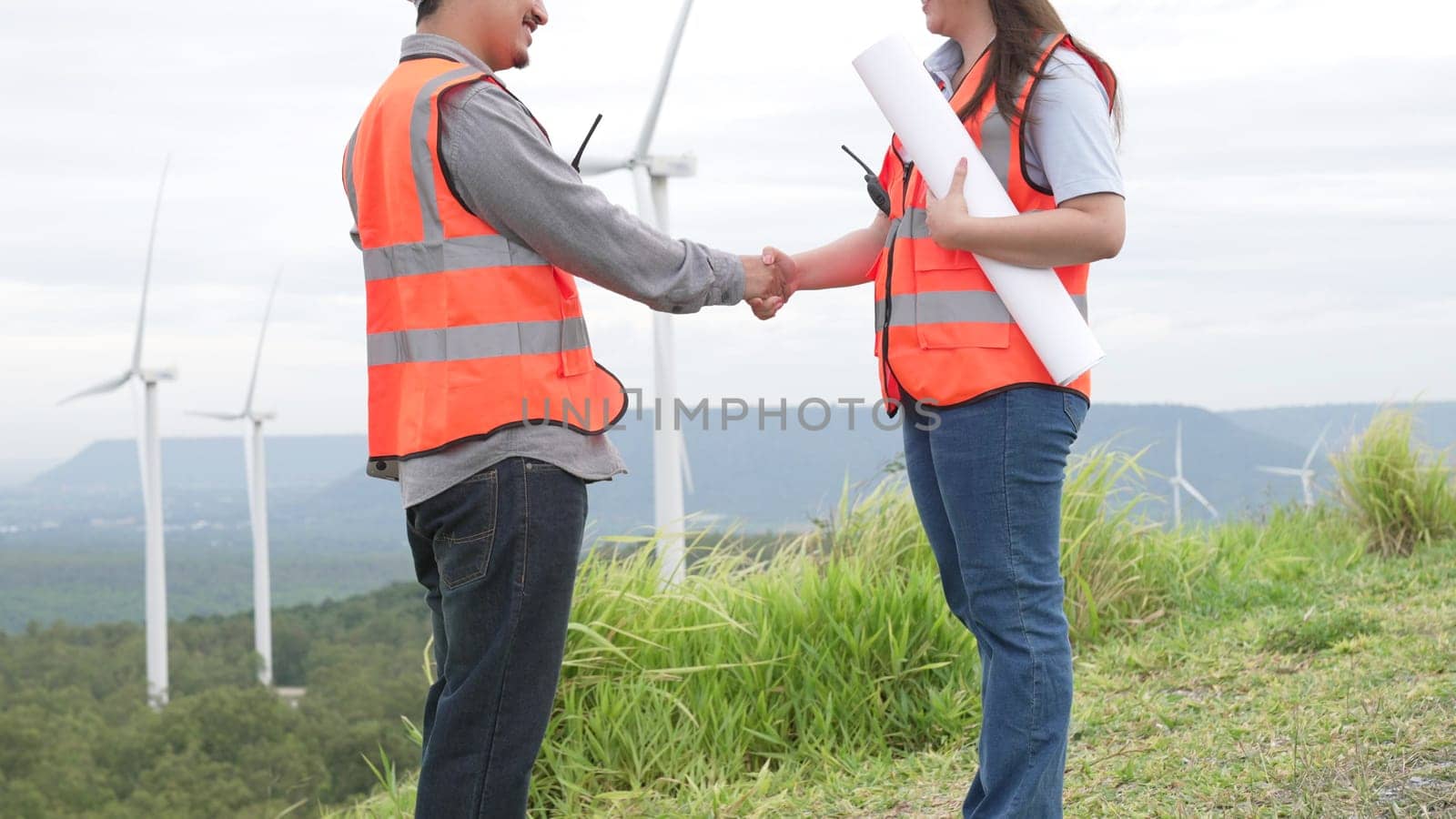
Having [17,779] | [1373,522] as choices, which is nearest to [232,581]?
[17,779]

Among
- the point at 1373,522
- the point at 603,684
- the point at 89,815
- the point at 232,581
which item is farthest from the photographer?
the point at 232,581

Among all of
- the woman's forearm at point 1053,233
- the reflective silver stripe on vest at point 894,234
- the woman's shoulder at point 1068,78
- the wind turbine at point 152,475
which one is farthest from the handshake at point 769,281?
the wind turbine at point 152,475

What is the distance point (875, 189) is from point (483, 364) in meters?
1.18

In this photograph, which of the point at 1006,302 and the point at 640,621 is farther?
the point at 640,621

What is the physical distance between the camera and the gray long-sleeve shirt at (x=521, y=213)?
2637 millimetres

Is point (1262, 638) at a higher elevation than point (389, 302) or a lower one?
lower

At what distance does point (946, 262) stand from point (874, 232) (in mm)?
669

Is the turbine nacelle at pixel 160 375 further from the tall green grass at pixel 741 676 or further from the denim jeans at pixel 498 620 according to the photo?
the denim jeans at pixel 498 620

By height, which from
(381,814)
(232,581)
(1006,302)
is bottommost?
(232,581)

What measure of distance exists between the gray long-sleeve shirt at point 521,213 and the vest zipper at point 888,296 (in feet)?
1.95

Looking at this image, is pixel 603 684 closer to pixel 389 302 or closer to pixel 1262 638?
pixel 389 302

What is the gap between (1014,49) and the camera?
2.88 meters

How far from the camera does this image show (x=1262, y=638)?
5.96 m

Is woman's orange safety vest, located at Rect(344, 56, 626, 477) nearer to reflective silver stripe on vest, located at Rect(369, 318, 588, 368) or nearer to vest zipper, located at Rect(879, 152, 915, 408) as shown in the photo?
reflective silver stripe on vest, located at Rect(369, 318, 588, 368)
